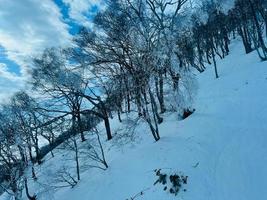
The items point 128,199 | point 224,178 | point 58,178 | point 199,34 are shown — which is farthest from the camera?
point 199,34

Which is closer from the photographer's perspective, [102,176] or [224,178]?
[224,178]

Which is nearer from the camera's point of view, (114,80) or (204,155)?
(204,155)

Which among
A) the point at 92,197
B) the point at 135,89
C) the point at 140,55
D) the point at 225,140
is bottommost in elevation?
the point at 92,197

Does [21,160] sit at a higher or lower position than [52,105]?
lower

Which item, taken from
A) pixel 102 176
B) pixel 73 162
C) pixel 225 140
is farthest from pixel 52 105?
pixel 225 140

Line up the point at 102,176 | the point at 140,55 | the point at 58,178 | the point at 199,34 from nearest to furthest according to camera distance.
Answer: the point at 140,55
the point at 102,176
the point at 58,178
the point at 199,34

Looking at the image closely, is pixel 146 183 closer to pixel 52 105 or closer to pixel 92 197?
pixel 92 197
